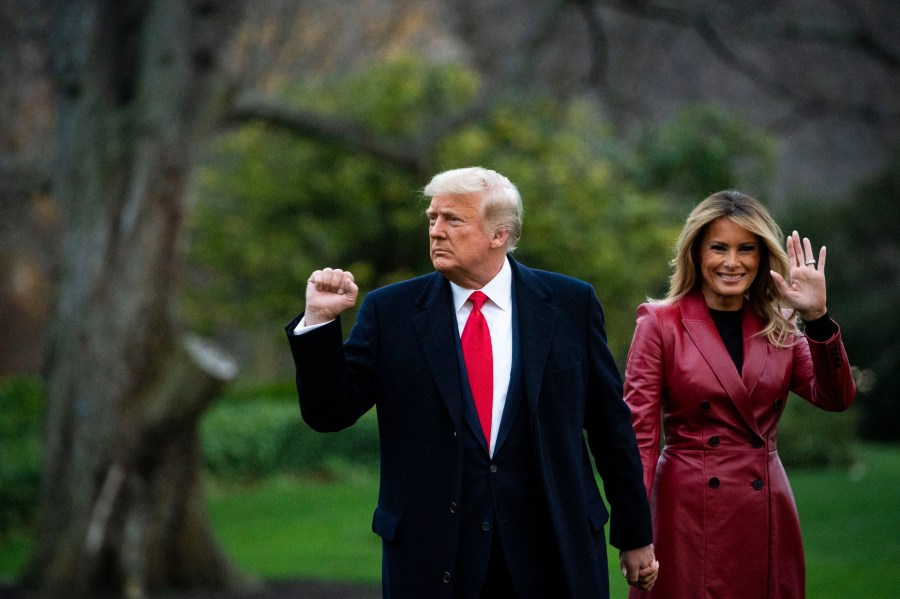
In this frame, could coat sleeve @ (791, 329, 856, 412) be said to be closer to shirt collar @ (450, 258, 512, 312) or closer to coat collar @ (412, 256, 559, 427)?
coat collar @ (412, 256, 559, 427)

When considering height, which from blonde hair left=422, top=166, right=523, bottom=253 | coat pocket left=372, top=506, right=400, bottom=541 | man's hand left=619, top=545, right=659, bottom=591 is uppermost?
blonde hair left=422, top=166, right=523, bottom=253

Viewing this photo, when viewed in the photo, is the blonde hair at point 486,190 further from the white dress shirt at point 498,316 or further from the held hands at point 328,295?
the held hands at point 328,295

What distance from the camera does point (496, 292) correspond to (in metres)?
4.13

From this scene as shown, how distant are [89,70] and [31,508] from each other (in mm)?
6485

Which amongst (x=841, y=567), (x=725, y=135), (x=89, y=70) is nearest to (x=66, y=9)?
(x=89, y=70)

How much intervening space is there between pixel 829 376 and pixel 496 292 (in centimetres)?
123

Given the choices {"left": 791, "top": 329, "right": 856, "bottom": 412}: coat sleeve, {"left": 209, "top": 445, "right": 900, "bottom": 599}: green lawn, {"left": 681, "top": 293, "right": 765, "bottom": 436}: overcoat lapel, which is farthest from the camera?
{"left": 209, "top": 445, "right": 900, "bottom": 599}: green lawn

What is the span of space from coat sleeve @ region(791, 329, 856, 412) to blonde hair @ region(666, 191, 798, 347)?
14 centimetres

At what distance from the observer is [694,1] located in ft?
41.8

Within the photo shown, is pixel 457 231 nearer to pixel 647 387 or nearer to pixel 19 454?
pixel 647 387

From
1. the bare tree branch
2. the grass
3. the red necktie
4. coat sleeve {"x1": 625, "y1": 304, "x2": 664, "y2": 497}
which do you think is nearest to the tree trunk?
the bare tree branch

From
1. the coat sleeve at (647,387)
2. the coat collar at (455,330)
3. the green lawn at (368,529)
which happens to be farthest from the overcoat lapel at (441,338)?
the green lawn at (368,529)

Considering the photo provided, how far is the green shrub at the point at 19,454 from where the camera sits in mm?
13430

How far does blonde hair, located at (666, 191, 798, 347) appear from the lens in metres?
4.41
